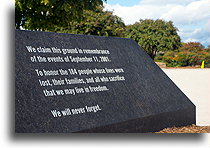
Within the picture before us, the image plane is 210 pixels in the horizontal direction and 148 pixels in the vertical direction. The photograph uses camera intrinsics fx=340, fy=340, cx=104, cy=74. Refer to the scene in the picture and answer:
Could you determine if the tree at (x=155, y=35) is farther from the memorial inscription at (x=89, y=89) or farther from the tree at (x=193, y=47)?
the memorial inscription at (x=89, y=89)

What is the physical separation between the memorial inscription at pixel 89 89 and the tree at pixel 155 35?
1044 inches

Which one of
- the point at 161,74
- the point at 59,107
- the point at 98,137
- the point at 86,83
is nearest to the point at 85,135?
the point at 98,137

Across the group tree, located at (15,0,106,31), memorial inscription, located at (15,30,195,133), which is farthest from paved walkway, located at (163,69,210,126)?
tree, located at (15,0,106,31)

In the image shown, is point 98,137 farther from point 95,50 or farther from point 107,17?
point 107,17

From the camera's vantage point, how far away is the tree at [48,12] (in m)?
10.2

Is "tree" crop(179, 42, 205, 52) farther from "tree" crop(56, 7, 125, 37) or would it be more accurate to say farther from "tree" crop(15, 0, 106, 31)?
"tree" crop(15, 0, 106, 31)

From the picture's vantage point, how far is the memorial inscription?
187 inches

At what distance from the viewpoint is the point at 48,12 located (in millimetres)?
10805

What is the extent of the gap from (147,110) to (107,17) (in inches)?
574

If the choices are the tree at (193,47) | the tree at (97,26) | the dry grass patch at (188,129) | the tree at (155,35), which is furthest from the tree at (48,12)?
the tree at (193,47)

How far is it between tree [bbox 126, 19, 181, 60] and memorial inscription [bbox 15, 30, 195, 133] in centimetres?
2652

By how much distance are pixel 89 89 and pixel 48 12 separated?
19.7 ft

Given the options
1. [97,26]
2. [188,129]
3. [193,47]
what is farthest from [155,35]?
[188,129]

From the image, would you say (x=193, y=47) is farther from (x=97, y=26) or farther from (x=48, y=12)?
(x=48, y=12)
